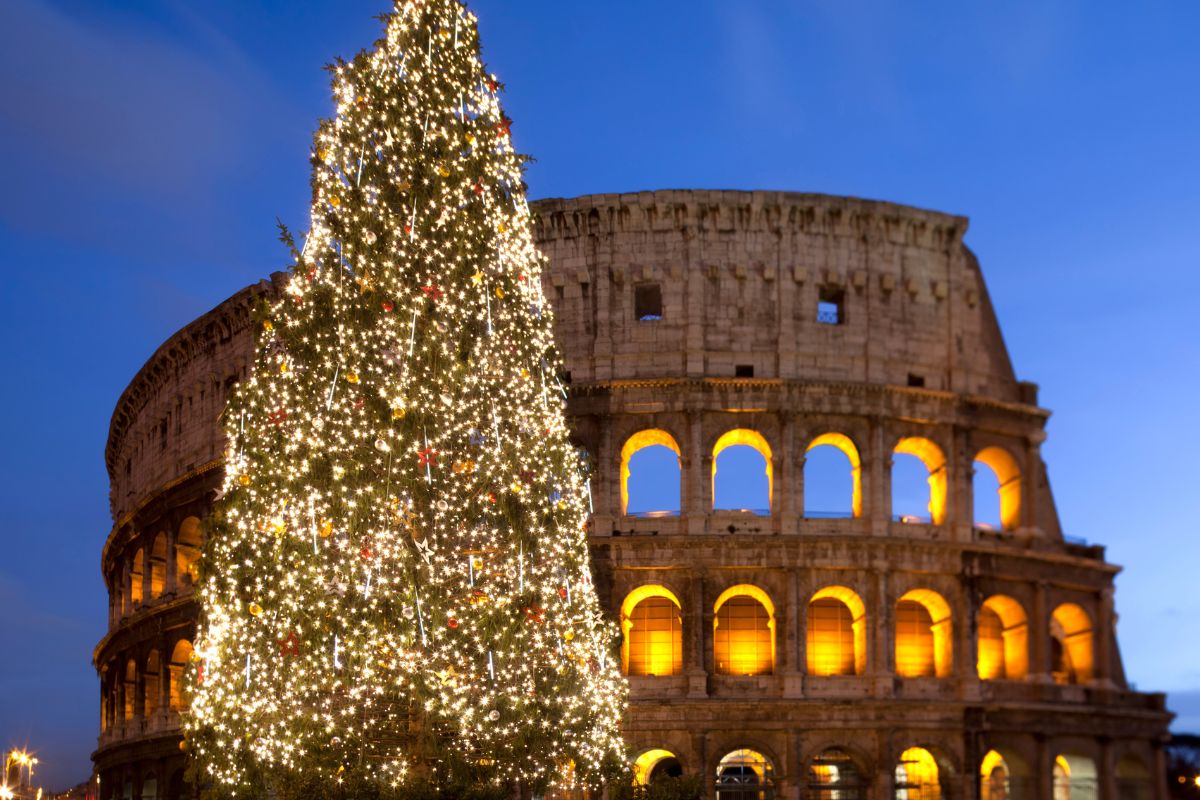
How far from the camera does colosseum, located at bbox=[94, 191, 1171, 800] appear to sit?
106 feet

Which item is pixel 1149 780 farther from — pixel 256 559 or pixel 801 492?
pixel 256 559

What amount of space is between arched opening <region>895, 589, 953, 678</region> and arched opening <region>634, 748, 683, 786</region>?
6.38 meters

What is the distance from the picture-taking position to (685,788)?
24281mm

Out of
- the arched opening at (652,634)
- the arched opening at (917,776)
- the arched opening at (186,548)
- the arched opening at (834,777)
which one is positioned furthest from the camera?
the arched opening at (186,548)

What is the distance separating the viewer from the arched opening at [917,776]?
32.9 m

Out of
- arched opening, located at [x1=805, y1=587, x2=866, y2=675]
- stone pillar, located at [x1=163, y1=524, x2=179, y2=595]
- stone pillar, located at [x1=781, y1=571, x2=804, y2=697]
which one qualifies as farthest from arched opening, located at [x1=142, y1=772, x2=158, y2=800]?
arched opening, located at [x1=805, y1=587, x2=866, y2=675]

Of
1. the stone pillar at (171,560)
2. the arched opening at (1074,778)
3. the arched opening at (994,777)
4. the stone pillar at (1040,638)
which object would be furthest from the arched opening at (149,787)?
the arched opening at (1074,778)

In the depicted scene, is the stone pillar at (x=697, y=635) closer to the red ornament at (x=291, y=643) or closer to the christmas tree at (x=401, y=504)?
the christmas tree at (x=401, y=504)

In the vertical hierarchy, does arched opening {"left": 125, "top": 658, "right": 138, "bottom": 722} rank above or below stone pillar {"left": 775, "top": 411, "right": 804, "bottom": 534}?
below

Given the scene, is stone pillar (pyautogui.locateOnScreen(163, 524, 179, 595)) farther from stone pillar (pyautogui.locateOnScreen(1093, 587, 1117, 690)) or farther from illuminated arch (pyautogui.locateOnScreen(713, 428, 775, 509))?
stone pillar (pyautogui.locateOnScreen(1093, 587, 1117, 690))

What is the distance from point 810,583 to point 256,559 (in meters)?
18.1

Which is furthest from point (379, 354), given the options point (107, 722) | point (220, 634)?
point (107, 722)

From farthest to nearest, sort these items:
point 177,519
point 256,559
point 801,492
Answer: point 177,519
point 801,492
point 256,559

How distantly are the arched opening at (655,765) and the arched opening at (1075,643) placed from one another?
11142 mm
